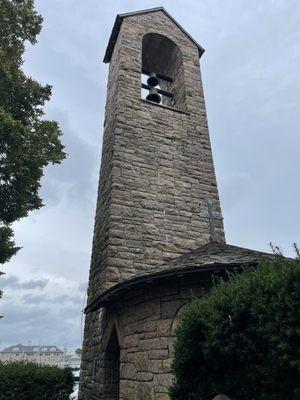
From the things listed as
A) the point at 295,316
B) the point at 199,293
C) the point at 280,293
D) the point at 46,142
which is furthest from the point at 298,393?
the point at 46,142

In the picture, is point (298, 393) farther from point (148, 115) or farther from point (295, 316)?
point (148, 115)

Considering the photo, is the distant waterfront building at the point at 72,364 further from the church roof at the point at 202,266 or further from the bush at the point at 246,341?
the bush at the point at 246,341

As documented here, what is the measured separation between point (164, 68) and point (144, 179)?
6108mm

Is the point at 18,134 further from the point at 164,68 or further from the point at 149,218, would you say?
the point at 164,68

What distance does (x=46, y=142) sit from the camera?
761cm

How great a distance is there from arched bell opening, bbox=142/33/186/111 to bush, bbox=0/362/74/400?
8.29m

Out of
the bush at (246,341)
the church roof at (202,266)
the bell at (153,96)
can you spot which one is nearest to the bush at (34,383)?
the church roof at (202,266)

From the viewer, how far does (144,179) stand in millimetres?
7926

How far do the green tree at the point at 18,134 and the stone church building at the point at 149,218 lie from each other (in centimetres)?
166

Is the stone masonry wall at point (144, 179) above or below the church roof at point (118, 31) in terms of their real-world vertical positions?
below

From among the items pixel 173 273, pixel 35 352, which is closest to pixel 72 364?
pixel 173 273

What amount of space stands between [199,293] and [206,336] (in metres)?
1.48

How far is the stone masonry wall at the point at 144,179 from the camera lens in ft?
22.6

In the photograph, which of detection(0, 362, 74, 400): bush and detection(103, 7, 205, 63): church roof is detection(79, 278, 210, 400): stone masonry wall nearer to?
detection(0, 362, 74, 400): bush
